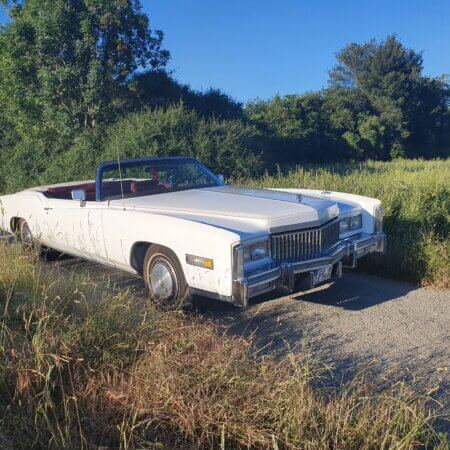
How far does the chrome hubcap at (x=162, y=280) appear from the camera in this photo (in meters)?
4.75

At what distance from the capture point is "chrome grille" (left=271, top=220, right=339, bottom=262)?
4559 millimetres

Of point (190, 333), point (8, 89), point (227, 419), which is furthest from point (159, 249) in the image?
point (8, 89)

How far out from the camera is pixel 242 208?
16.1 ft

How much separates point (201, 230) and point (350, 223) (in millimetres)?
2029

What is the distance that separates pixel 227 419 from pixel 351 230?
11.2 feet

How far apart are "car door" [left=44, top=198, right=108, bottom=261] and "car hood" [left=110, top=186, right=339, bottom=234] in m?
0.32

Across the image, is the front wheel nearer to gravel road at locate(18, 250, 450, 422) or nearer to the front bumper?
gravel road at locate(18, 250, 450, 422)

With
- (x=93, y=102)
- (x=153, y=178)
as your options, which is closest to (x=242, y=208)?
(x=153, y=178)

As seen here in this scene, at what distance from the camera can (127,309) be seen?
3727mm

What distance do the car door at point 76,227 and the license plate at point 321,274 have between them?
2.30 m

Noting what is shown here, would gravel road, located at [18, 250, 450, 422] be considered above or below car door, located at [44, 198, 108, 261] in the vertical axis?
A: below

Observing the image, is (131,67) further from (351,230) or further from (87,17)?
(351,230)

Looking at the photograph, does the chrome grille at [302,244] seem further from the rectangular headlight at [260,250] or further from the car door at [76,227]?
the car door at [76,227]

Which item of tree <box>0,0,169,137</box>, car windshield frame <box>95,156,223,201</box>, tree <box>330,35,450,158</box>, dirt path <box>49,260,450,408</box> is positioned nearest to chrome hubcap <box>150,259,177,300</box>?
dirt path <box>49,260,450,408</box>
